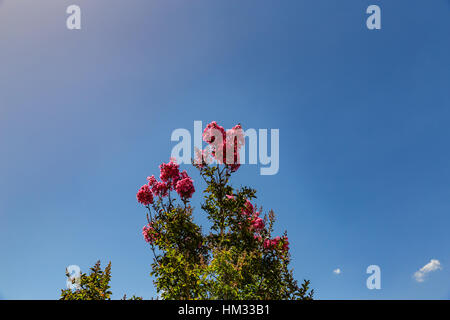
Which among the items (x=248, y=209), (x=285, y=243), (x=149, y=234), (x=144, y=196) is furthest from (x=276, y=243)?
(x=144, y=196)

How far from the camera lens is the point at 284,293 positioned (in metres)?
7.83

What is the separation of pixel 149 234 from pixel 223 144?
4.09 meters

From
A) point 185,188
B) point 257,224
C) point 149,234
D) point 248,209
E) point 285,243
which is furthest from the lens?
point 185,188

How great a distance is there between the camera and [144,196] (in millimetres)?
10141

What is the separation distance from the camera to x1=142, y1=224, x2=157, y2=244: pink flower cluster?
874 centimetres

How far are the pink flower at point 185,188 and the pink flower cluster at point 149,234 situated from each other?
1668mm

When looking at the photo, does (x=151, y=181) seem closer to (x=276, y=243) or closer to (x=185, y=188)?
(x=185, y=188)

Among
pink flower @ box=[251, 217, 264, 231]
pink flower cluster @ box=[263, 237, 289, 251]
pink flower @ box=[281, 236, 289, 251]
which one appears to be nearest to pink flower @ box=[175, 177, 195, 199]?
pink flower @ box=[251, 217, 264, 231]

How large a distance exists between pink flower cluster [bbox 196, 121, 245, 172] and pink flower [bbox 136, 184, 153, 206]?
284cm

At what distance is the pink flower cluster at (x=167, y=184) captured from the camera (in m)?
9.88

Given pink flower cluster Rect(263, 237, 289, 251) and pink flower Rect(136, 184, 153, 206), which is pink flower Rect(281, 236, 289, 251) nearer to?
pink flower cluster Rect(263, 237, 289, 251)
